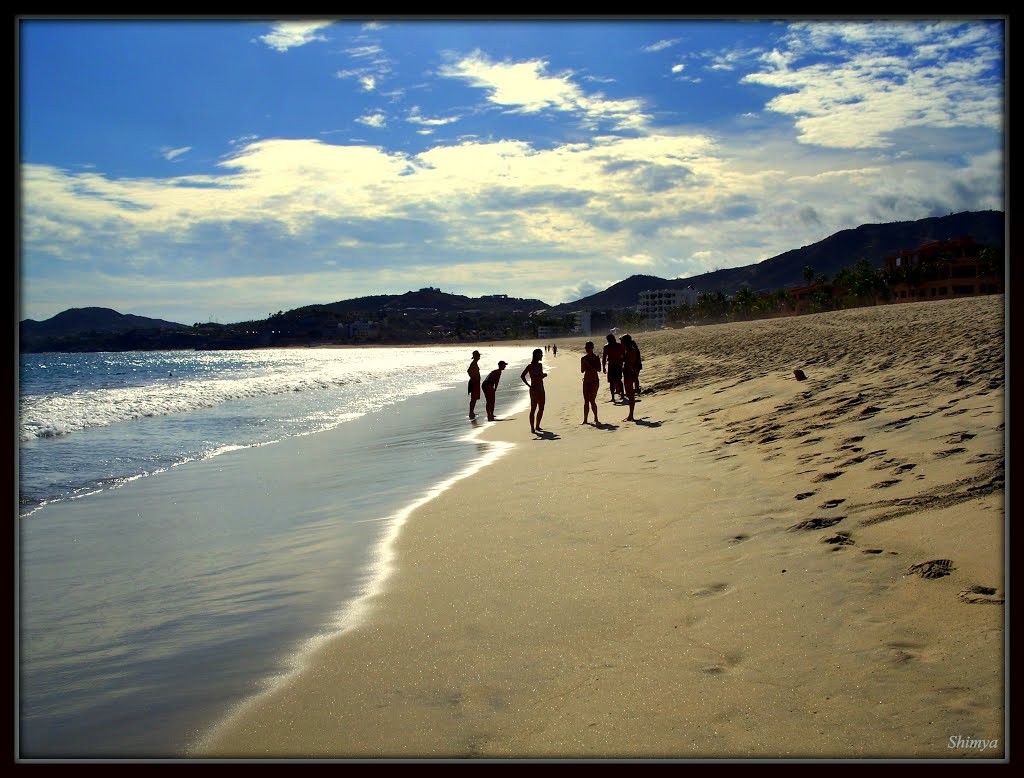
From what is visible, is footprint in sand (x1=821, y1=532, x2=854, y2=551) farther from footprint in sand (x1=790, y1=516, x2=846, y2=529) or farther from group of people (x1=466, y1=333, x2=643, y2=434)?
group of people (x1=466, y1=333, x2=643, y2=434)

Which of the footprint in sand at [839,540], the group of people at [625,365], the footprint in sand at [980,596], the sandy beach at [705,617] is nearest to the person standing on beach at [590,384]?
the group of people at [625,365]

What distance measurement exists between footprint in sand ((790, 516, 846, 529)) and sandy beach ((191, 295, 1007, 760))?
4 centimetres

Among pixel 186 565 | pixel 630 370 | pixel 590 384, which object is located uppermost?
pixel 630 370

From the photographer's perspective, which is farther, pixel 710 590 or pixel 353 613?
pixel 353 613


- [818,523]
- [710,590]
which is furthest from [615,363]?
[710,590]

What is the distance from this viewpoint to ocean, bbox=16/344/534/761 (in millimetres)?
3525

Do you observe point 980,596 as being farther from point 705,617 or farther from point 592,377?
point 592,377

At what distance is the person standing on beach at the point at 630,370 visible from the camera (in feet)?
46.6

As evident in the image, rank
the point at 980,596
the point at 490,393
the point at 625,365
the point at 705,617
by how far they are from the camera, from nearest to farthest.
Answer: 1. the point at 980,596
2. the point at 705,617
3. the point at 625,365
4. the point at 490,393

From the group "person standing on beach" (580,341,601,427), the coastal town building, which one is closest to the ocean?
"person standing on beach" (580,341,601,427)

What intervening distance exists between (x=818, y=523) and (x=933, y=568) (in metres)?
1.25

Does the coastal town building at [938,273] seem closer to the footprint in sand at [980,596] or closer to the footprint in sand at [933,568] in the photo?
the footprint in sand at [933,568]

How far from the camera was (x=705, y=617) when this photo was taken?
4078mm

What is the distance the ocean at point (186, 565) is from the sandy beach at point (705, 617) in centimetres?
37
